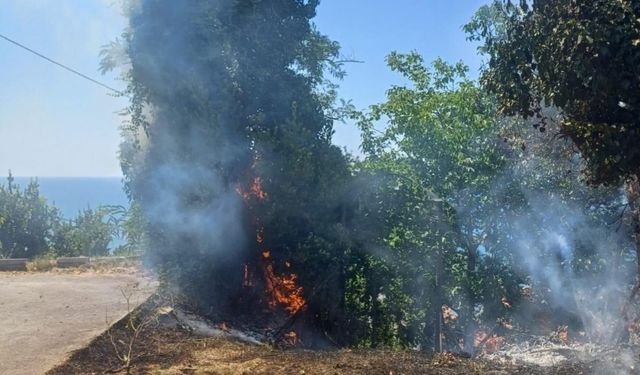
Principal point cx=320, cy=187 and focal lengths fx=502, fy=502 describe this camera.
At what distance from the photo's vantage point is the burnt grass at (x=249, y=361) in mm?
6273

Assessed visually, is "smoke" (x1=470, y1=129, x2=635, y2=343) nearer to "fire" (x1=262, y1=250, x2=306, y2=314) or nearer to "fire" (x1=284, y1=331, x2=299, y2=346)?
"fire" (x1=262, y1=250, x2=306, y2=314)

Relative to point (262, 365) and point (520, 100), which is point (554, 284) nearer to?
point (520, 100)

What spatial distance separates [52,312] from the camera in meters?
8.86

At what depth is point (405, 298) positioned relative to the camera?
43.8 feet

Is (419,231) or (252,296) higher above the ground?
(419,231)

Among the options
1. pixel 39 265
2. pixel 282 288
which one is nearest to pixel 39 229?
pixel 39 265

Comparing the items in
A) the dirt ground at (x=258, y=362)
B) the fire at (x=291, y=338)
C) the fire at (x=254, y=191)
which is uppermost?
the fire at (x=254, y=191)

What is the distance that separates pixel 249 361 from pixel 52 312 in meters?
4.37

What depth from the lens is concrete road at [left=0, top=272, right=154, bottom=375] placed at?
21.7 feet

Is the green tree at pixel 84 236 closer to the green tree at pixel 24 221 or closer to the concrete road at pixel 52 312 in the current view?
the green tree at pixel 24 221

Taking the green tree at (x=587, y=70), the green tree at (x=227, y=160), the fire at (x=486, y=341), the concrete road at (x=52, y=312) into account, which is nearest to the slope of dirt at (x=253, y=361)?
the concrete road at (x=52, y=312)

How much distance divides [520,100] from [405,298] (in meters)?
7.93

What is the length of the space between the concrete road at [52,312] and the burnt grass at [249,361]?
39 centimetres

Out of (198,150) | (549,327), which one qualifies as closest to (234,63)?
(198,150)
